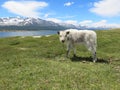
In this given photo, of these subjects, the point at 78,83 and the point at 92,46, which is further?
the point at 92,46

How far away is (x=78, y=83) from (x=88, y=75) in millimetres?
2386

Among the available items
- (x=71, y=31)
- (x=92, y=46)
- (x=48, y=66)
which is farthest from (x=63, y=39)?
(x=48, y=66)

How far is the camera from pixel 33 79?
660 inches

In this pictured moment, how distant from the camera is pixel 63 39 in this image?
26.8 metres

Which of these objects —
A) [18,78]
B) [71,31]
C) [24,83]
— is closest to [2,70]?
[18,78]

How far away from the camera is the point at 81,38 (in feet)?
86.9

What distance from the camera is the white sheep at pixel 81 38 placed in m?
25.8

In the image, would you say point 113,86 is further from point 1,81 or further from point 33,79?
point 1,81

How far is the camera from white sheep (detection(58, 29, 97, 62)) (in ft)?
84.5

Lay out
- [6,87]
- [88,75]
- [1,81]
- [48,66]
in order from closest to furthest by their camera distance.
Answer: [6,87] < [1,81] < [88,75] < [48,66]

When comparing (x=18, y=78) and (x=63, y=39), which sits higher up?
(x=63, y=39)

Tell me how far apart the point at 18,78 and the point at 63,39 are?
1065 centimetres

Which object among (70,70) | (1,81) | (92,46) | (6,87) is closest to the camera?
(6,87)

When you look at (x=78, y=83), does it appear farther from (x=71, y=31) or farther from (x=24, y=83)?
(x=71, y=31)
